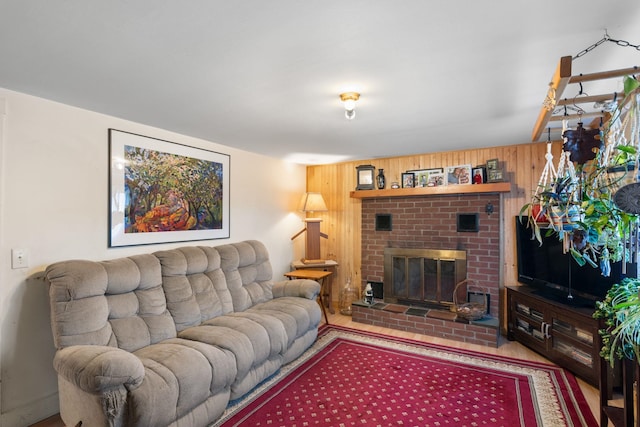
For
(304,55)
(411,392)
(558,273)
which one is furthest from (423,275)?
(304,55)

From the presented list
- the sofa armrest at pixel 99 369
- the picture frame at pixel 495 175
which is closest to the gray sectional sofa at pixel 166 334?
the sofa armrest at pixel 99 369

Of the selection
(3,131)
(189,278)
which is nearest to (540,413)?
(189,278)

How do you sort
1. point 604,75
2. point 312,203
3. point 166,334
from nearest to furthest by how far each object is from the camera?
point 604,75, point 166,334, point 312,203

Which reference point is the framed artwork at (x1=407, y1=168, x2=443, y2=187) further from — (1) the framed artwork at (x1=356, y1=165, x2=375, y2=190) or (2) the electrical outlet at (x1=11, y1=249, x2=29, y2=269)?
(2) the electrical outlet at (x1=11, y1=249, x2=29, y2=269)

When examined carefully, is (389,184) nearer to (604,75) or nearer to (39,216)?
(604,75)

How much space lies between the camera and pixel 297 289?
11.9ft

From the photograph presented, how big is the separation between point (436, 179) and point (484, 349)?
208 cm

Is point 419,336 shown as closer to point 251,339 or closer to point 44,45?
point 251,339

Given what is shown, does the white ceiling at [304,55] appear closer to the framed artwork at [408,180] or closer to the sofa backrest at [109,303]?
the sofa backrest at [109,303]

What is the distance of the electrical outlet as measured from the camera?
220 centimetres

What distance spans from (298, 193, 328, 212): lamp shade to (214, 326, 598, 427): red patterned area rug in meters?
2.02

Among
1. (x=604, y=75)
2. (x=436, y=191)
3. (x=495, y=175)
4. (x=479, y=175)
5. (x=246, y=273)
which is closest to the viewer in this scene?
(x=604, y=75)

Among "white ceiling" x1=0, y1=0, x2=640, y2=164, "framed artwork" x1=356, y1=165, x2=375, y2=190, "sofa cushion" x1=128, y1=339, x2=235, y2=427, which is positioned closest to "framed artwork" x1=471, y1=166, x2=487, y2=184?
"white ceiling" x1=0, y1=0, x2=640, y2=164

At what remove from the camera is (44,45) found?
163 cm
